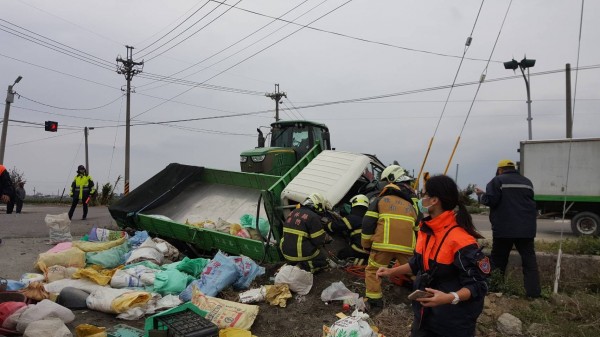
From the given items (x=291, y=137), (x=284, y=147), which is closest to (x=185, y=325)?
(x=284, y=147)

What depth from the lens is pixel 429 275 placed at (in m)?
2.61

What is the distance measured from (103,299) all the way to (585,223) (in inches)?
456

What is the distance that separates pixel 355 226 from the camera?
18.7 feet

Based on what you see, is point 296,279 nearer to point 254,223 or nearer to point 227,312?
point 227,312

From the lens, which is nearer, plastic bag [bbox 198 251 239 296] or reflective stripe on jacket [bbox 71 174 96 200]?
plastic bag [bbox 198 251 239 296]

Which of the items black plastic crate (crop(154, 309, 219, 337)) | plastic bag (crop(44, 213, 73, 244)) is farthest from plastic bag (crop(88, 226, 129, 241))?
black plastic crate (crop(154, 309, 219, 337))

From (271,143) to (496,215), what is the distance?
6.56 metres

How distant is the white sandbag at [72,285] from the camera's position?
4965mm

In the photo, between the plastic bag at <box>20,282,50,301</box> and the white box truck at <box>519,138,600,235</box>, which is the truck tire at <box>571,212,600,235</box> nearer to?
the white box truck at <box>519,138,600,235</box>

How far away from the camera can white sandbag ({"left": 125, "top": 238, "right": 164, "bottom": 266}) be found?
6.30 metres

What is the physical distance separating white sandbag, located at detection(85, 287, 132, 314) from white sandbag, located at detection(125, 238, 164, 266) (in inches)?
56.8

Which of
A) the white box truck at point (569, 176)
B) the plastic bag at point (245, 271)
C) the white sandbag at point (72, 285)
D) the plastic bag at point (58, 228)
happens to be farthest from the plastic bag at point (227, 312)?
the white box truck at point (569, 176)

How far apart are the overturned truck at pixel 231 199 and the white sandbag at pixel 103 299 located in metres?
2.07

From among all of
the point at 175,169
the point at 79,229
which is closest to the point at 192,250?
the point at 175,169
